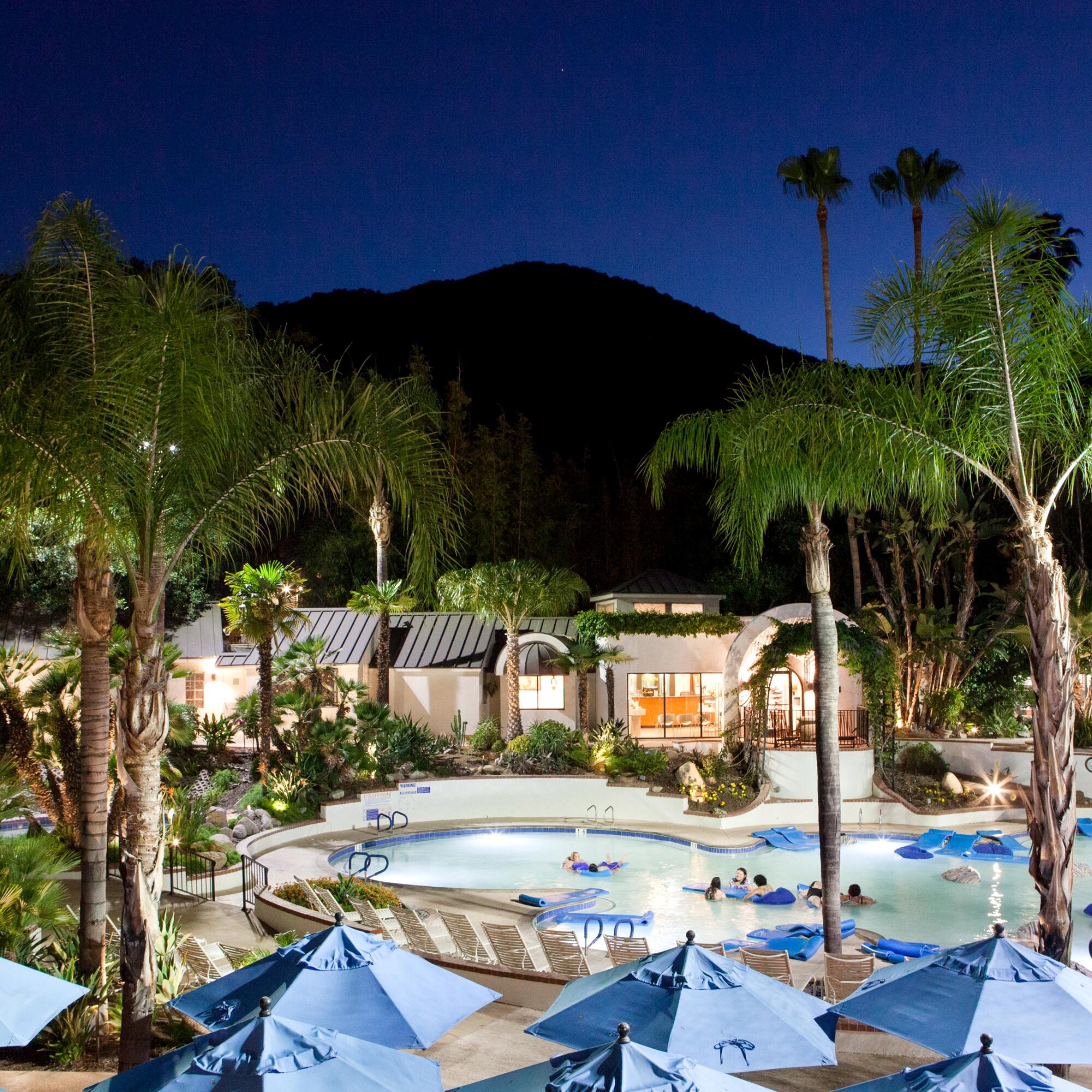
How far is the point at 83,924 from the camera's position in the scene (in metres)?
8.86

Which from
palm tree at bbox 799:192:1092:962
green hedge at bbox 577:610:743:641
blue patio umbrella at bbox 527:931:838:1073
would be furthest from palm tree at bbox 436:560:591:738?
blue patio umbrella at bbox 527:931:838:1073

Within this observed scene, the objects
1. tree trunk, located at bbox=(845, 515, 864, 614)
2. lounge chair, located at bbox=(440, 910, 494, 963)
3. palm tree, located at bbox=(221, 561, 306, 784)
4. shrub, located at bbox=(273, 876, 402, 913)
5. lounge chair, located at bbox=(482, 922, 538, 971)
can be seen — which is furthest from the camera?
tree trunk, located at bbox=(845, 515, 864, 614)

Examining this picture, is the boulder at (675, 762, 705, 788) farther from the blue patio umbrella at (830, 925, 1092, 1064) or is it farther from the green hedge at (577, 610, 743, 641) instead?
the blue patio umbrella at (830, 925, 1092, 1064)

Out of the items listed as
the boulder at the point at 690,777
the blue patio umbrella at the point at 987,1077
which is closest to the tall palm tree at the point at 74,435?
the blue patio umbrella at the point at 987,1077

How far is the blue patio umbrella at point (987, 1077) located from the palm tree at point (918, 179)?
28.7m

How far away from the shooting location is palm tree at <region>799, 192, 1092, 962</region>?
7.90m

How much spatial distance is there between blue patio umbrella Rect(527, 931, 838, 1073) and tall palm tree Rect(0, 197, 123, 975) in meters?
4.96

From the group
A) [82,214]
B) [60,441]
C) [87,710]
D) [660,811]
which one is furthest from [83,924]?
[660,811]

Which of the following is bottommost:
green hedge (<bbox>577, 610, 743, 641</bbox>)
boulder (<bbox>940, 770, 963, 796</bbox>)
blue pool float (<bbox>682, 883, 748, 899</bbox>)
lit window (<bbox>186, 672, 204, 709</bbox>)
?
blue pool float (<bbox>682, 883, 748, 899</bbox>)

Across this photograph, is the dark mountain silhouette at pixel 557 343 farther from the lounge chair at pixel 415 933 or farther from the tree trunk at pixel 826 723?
the lounge chair at pixel 415 933

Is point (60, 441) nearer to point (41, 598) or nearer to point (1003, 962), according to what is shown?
point (1003, 962)

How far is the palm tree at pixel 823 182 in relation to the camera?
1179 inches

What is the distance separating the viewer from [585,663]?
24.8 metres

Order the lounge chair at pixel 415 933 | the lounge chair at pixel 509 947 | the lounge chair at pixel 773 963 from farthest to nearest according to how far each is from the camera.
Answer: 1. the lounge chair at pixel 415 933
2. the lounge chair at pixel 509 947
3. the lounge chair at pixel 773 963
